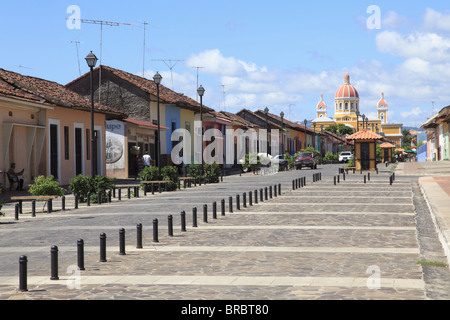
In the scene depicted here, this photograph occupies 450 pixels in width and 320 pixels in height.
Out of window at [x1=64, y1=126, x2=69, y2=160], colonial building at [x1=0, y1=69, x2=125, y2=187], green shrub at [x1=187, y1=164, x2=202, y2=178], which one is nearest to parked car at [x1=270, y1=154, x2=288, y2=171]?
green shrub at [x1=187, y1=164, x2=202, y2=178]

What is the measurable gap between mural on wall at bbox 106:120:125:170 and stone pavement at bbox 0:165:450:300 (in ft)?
70.1

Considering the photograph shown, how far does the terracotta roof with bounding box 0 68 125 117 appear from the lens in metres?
27.8

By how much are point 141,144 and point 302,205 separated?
78.5ft

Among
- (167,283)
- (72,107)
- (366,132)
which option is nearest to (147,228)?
(167,283)

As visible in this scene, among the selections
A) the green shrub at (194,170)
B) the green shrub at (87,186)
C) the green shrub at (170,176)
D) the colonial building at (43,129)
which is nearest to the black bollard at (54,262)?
the green shrub at (87,186)

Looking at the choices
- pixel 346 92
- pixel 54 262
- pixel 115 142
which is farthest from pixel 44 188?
pixel 346 92

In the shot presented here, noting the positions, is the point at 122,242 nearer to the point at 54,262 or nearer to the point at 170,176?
the point at 54,262

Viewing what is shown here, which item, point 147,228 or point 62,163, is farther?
point 62,163

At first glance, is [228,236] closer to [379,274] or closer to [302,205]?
[379,274]

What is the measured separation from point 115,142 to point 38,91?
1022cm

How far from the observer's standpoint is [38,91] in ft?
96.4

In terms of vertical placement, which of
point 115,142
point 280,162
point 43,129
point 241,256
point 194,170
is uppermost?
point 43,129

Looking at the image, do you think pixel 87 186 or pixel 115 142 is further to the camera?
pixel 115 142
